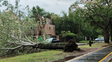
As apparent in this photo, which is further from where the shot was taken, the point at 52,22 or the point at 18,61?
the point at 52,22

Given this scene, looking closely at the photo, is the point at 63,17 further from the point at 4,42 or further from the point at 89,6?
the point at 4,42

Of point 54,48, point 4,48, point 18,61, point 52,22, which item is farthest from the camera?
point 52,22

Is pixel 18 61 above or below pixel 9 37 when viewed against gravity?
below

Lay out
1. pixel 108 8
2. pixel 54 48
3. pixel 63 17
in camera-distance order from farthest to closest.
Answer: pixel 63 17 → pixel 108 8 → pixel 54 48

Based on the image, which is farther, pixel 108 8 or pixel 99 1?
pixel 99 1

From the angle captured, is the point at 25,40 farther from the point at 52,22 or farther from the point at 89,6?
the point at 52,22

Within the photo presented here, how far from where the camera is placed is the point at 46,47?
1340 cm

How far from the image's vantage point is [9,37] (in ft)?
37.7

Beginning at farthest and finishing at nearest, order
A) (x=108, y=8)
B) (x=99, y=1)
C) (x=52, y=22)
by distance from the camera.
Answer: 1. (x=52, y=22)
2. (x=99, y=1)
3. (x=108, y=8)

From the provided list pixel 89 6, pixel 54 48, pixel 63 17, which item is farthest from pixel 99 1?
pixel 63 17

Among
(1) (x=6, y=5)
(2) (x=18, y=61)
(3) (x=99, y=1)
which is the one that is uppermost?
(3) (x=99, y=1)

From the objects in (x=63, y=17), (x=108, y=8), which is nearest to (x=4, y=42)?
(x=108, y=8)

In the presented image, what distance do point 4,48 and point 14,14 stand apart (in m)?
3.33

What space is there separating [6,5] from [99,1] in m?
13.4
